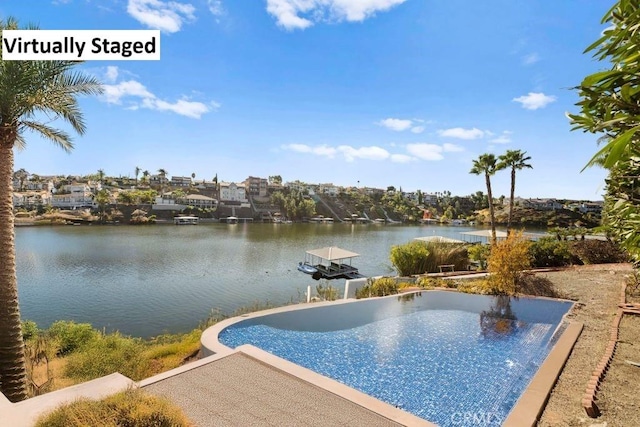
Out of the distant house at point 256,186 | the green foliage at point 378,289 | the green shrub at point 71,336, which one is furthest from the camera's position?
the distant house at point 256,186

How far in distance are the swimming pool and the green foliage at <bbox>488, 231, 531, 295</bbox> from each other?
21.8 inches

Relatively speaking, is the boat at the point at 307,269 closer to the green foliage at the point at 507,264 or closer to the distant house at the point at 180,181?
the green foliage at the point at 507,264

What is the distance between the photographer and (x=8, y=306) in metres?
5.78

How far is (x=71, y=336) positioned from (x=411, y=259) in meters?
13.1

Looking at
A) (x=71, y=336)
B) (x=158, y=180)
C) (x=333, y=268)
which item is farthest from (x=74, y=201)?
(x=71, y=336)

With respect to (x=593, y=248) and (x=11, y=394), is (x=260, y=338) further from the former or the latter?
(x=593, y=248)

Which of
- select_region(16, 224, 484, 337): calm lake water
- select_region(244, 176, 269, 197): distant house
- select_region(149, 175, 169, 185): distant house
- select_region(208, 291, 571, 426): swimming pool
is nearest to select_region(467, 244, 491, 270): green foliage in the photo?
select_region(16, 224, 484, 337): calm lake water

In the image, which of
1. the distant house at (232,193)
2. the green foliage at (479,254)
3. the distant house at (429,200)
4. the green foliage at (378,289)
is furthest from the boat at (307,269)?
the distant house at (429,200)

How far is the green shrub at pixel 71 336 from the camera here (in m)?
9.21

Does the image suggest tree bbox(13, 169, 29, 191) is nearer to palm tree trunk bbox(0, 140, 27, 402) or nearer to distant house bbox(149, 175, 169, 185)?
distant house bbox(149, 175, 169, 185)

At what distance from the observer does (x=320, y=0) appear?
10.4 m

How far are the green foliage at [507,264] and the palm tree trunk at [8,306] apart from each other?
12055 millimetres

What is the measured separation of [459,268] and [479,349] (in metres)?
9.97

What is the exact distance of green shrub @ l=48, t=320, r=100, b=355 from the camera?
9.21 metres
